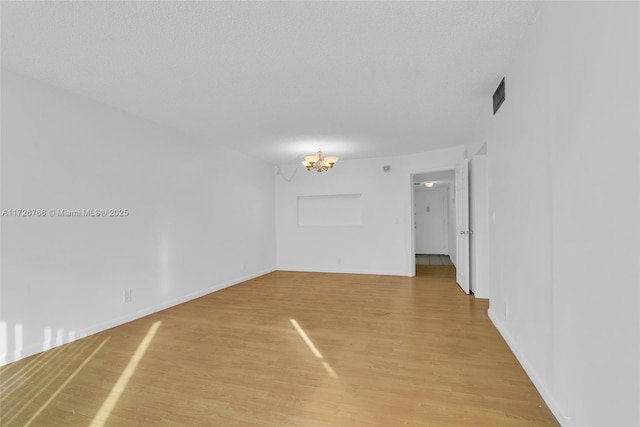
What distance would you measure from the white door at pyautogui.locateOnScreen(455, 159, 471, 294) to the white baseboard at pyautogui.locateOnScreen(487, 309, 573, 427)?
1.79 meters

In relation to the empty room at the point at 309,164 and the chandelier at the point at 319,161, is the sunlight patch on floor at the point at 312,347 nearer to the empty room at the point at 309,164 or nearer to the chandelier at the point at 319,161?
the empty room at the point at 309,164

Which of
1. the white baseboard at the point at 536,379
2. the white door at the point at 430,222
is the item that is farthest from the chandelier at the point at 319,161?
the white door at the point at 430,222

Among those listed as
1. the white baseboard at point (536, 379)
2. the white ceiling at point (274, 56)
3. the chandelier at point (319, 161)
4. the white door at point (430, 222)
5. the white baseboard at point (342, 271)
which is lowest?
the white baseboard at point (342, 271)

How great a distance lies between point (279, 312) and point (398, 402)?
224 centimetres

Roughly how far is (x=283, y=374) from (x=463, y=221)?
378cm

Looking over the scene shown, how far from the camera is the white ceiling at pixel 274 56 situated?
6.32 feet

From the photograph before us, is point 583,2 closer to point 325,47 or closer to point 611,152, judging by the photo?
point 611,152

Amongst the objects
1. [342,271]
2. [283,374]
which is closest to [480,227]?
[342,271]

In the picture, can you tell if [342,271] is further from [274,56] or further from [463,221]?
[274,56]

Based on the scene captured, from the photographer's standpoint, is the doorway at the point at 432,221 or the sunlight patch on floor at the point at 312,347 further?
the doorway at the point at 432,221

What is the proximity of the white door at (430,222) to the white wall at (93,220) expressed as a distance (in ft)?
22.8

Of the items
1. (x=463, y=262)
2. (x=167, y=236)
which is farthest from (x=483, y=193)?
(x=167, y=236)

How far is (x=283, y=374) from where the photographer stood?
233cm

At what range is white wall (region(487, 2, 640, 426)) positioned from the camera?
1134 millimetres
